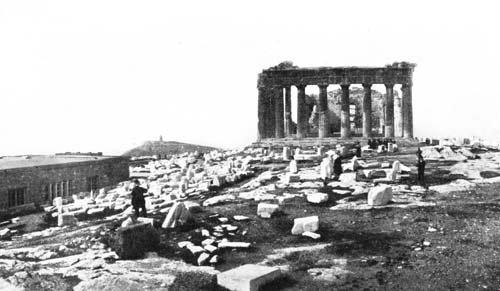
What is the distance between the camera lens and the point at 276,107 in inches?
1401

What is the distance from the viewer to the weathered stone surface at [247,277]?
8.11 meters

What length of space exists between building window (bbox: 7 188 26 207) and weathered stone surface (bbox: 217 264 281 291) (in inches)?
764

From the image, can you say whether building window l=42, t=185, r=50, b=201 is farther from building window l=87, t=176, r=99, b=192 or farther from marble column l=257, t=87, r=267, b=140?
marble column l=257, t=87, r=267, b=140

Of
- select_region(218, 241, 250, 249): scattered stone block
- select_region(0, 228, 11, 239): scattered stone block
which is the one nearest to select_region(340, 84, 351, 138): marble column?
Answer: select_region(0, 228, 11, 239): scattered stone block

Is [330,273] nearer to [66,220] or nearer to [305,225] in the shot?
[305,225]

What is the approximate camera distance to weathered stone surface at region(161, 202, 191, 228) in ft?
40.6

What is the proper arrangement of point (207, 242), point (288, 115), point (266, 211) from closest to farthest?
point (207, 242) → point (266, 211) → point (288, 115)

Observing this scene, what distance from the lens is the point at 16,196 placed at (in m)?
24.9

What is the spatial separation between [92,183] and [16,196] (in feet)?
17.4

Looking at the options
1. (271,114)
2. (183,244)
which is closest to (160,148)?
(271,114)

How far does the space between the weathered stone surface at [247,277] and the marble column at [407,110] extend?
29030 mm

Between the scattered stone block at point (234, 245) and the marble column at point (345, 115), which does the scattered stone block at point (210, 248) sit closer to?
the scattered stone block at point (234, 245)

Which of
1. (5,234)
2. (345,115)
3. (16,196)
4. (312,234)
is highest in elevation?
(345,115)

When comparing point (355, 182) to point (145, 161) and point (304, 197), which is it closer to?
point (304, 197)
